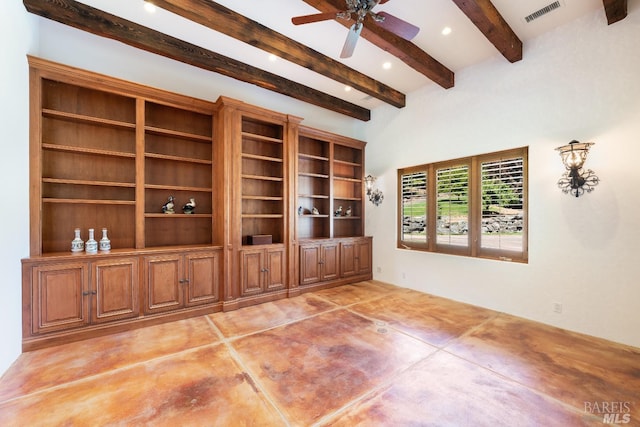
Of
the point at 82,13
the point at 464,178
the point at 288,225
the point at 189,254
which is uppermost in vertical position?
the point at 82,13

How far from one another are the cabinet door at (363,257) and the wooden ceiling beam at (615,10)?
176 inches

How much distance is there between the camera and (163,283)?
133 inches

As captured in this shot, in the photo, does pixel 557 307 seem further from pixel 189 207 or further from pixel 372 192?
pixel 189 207

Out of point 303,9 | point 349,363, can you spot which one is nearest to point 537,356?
point 349,363

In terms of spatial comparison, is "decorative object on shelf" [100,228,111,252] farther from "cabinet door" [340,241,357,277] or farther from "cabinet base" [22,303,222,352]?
"cabinet door" [340,241,357,277]

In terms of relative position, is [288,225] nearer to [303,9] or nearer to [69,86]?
[303,9]

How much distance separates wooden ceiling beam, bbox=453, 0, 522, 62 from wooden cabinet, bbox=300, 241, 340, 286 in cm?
378

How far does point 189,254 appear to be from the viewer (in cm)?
355

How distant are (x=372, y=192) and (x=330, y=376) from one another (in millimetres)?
3949

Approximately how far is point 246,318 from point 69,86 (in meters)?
3.71

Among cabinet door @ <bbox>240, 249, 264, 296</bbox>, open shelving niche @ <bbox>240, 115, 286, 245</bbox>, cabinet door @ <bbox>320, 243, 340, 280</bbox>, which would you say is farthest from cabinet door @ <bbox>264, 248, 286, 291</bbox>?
cabinet door @ <bbox>320, 243, 340, 280</bbox>

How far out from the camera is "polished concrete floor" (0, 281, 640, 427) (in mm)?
1823

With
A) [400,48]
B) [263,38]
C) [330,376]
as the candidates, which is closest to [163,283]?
[330,376]

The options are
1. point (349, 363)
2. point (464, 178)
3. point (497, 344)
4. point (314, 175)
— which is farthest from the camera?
point (314, 175)
